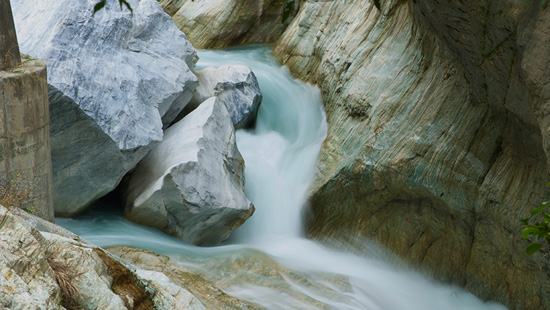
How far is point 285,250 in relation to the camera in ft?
25.7

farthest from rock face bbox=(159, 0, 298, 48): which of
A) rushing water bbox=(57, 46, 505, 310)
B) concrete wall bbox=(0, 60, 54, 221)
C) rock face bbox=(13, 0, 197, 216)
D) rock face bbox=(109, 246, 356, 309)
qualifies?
concrete wall bbox=(0, 60, 54, 221)

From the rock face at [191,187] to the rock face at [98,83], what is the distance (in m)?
0.33

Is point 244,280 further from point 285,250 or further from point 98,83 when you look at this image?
point 98,83

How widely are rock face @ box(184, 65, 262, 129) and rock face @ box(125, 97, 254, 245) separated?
118 centimetres

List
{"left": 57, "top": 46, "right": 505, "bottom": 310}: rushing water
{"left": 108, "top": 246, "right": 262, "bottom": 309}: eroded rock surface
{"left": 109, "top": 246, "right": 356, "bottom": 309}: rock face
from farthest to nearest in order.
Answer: {"left": 57, "top": 46, "right": 505, "bottom": 310}: rushing water < {"left": 109, "top": 246, "right": 356, "bottom": 309}: rock face < {"left": 108, "top": 246, "right": 262, "bottom": 309}: eroded rock surface

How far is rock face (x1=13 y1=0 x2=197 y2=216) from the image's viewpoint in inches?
272

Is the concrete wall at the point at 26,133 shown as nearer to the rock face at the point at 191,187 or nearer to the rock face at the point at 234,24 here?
the rock face at the point at 191,187

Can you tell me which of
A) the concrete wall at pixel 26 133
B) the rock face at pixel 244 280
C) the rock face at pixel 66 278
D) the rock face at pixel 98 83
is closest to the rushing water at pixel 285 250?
A: the rock face at pixel 244 280

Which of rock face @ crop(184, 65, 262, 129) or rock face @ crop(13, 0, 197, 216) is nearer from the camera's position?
rock face @ crop(13, 0, 197, 216)

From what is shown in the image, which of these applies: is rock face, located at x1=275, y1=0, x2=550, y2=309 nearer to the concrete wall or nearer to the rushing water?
the rushing water

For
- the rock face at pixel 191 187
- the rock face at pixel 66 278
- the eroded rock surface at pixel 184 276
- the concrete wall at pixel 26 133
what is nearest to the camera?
the rock face at pixel 66 278

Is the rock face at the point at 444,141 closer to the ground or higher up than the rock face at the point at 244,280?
higher up

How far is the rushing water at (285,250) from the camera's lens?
6.67m

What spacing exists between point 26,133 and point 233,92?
13.9 feet
